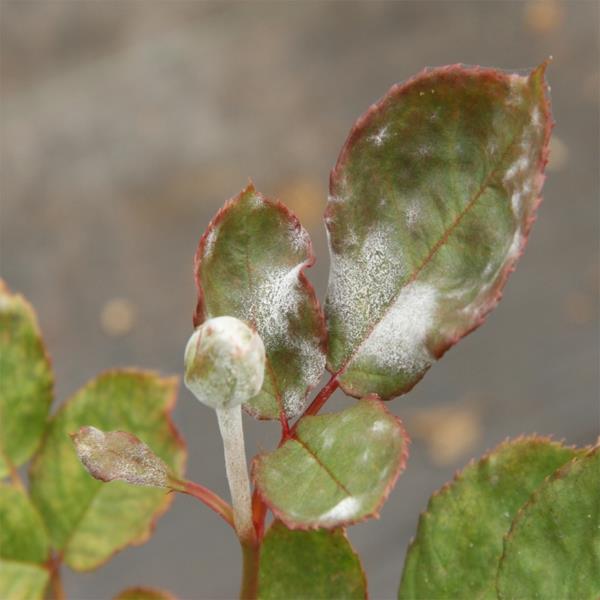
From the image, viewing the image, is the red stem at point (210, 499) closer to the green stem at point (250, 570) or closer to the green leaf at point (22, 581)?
the green stem at point (250, 570)

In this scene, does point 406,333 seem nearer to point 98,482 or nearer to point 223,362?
point 223,362

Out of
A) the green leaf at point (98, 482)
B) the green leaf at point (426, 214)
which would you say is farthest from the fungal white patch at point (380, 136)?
the green leaf at point (98, 482)

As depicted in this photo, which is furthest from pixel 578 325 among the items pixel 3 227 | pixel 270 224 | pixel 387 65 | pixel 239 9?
pixel 270 224

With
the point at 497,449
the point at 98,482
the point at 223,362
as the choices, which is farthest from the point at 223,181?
the point at 223,362

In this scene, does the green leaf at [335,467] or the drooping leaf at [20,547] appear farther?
the drooping leaf at [20,547]

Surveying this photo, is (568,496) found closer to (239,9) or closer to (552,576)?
(552,576)

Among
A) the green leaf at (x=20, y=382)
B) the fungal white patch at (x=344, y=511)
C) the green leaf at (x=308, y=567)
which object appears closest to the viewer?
the fungal white patch at (x=344, y=511)

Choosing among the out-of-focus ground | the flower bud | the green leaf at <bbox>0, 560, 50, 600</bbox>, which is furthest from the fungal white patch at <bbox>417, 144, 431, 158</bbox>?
the out-of-focus ground
